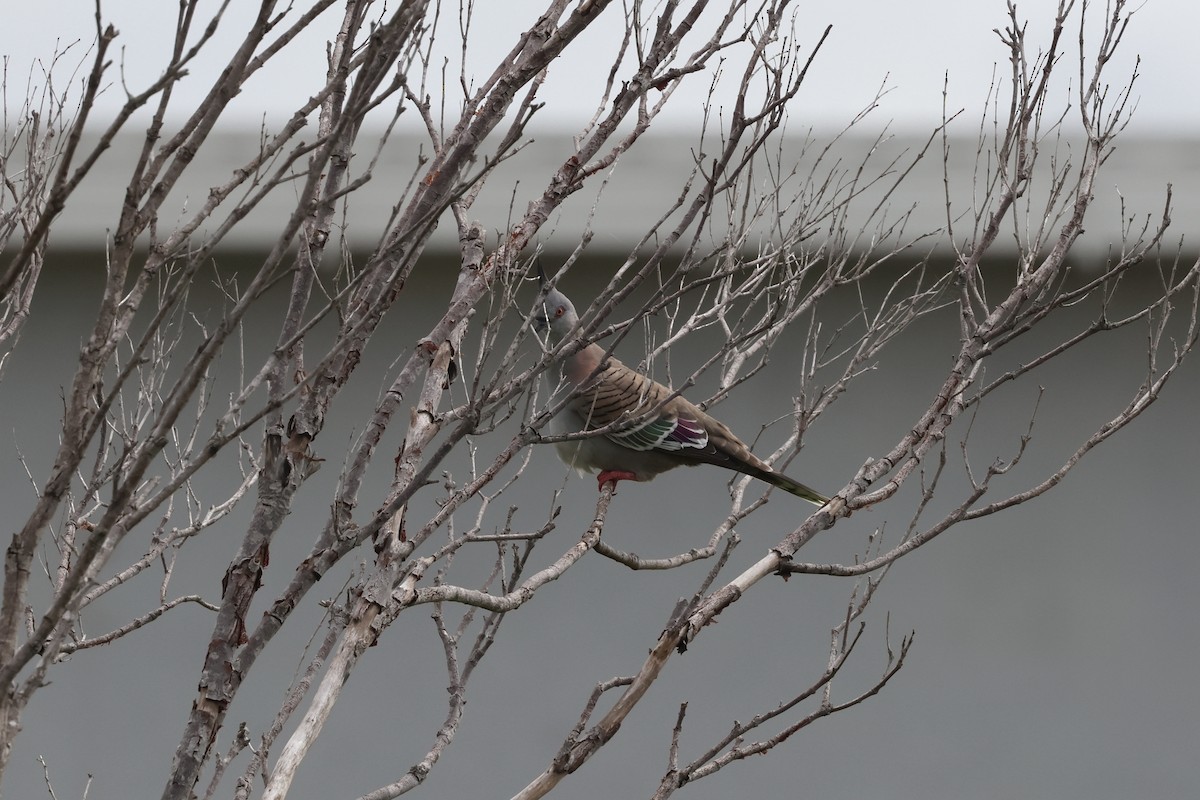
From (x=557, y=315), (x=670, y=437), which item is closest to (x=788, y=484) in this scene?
(x=670, y=437)

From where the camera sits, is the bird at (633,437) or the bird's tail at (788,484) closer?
the bird's tail at (788,484)

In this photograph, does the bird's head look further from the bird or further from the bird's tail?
the bird's tail

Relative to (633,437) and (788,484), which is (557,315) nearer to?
(633,437)

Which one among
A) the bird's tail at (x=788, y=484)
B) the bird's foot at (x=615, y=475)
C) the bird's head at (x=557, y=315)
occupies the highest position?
the bird's head at (x=557, y=315)

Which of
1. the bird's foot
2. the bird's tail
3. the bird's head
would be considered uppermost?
the bird's head

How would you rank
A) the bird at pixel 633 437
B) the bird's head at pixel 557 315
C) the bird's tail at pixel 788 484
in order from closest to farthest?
the bird's tail at pixel 788 484 < the bird's head at pixel 557 315 < the bird at pixel 633 437

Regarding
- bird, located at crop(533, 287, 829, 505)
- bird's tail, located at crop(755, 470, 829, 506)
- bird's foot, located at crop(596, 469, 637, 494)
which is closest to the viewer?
bird's tail, located at crop(755, 470, 829, 506)

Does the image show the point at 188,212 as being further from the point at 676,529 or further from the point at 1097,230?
the point at 1097,230

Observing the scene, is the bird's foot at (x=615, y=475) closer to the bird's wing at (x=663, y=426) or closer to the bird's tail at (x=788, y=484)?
the bird's wing at (x=663, y=426)

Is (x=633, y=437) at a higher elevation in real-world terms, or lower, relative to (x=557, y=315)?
lower

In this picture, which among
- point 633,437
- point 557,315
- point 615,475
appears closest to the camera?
point 557,315

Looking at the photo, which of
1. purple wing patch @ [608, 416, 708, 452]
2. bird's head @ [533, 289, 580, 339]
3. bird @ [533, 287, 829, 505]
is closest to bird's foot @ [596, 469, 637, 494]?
bird @ [533, 287, 829, 505]

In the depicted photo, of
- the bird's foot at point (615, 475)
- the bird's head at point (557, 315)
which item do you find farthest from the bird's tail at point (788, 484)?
the bird's head at point (557, 315)

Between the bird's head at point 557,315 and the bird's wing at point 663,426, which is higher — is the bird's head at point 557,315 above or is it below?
above
